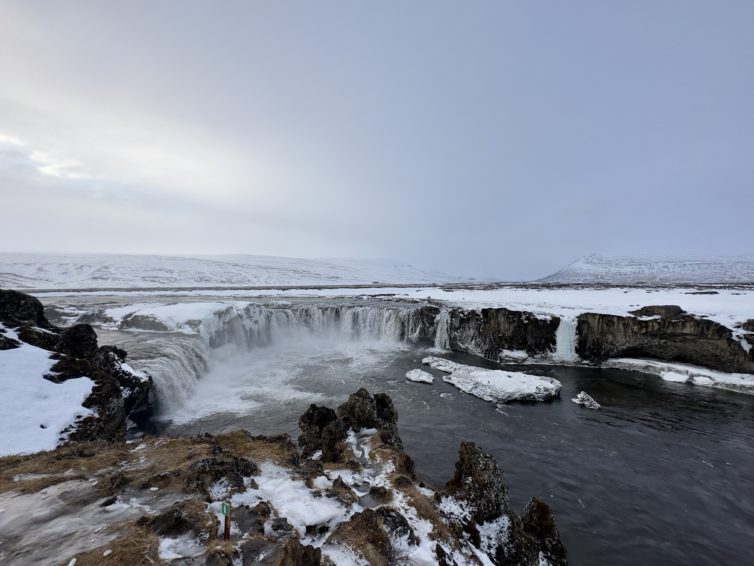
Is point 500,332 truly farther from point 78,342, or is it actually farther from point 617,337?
point 78,342

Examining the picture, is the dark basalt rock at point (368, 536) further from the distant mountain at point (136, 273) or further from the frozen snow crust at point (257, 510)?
the distant mountain at point (136, 273)

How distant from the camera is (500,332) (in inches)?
1273

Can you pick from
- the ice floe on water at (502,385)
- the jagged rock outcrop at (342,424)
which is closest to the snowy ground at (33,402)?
the jagged rock outcrop at (342,424)

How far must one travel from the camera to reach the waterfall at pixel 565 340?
30.1 metres

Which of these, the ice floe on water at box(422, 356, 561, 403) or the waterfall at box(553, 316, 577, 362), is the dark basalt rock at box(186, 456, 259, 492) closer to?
the ice floe on water at box(422, 356, 561, 403)

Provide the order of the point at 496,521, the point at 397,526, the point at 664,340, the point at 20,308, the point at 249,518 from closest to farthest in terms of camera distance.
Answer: the point at 249,518
the point at 397,526
the point at 496,521
the point at 20,308
the point at 664,340

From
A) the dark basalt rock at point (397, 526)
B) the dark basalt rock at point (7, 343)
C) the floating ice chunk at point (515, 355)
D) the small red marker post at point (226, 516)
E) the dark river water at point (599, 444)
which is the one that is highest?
the dark basalt rock at point (7, 343)

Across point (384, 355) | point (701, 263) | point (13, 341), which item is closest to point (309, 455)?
point (13, 341)

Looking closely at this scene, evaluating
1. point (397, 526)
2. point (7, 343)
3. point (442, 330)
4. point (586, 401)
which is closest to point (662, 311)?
point (586, 401)

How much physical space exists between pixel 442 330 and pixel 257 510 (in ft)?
99.4

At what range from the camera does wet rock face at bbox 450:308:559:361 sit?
30953mm

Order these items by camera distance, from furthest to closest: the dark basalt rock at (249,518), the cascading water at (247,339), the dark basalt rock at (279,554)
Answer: the cascading water at (247,339) < the dark basalt rock at (249,518) < the dark basalt rock at (279,554)

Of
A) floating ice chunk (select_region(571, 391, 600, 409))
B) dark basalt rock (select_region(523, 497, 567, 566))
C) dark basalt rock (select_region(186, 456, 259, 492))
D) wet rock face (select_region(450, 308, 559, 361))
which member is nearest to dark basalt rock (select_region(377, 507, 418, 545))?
dark basalt rock (select_region(523, 497, 567, 566))

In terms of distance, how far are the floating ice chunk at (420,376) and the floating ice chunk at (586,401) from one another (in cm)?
919
